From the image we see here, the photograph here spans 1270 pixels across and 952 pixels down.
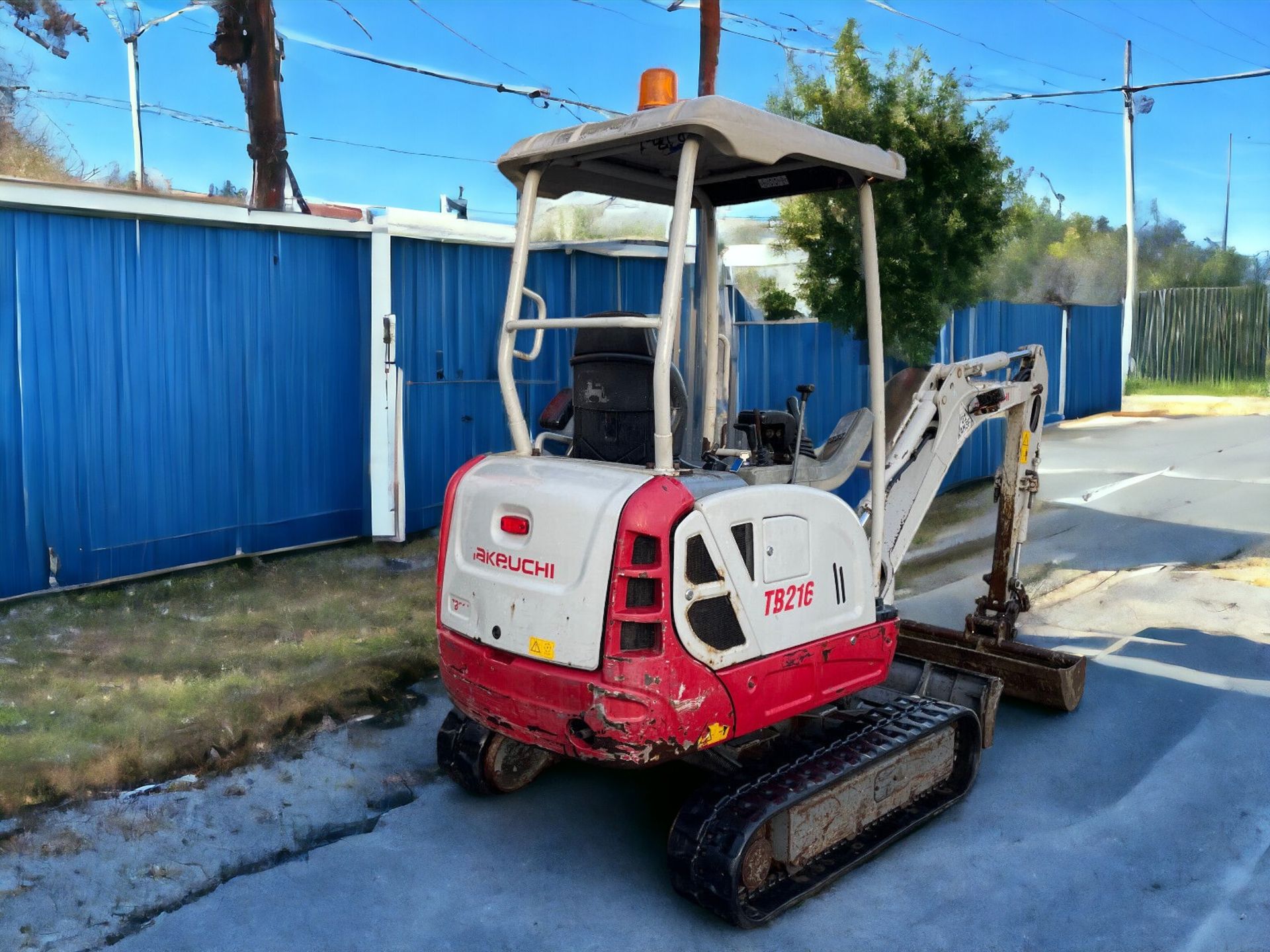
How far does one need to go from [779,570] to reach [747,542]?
195 mm

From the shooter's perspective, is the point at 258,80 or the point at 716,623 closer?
the point at 716,623

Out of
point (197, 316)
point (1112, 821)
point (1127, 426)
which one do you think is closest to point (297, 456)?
point (197, 316)

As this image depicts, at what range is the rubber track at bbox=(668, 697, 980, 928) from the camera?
3781 mm

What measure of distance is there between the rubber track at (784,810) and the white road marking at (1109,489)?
768 centimetres

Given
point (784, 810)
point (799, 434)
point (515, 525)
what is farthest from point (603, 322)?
point (784, 810)

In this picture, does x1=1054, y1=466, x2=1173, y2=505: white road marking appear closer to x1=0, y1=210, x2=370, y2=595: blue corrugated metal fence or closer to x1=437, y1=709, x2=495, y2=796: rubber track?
x1=0, y1=210, x2=370, y2=595: blue corrugated metal fence

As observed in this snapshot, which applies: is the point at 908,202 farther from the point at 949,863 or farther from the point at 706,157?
the point at 949,863

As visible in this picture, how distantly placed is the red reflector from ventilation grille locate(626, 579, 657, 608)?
0.49 m

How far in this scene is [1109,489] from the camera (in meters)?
12.3

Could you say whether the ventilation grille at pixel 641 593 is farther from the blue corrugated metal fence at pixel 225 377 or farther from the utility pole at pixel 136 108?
the utility pole at pixel 136 108

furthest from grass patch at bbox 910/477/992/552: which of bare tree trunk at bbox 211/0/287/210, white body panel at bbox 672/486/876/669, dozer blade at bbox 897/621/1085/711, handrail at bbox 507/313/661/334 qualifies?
bare tree trunk at bbox 211/0/287/210

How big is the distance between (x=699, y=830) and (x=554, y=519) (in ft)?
3.98

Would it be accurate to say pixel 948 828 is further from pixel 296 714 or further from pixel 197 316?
pixel 197 316

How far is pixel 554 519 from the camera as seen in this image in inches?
153
